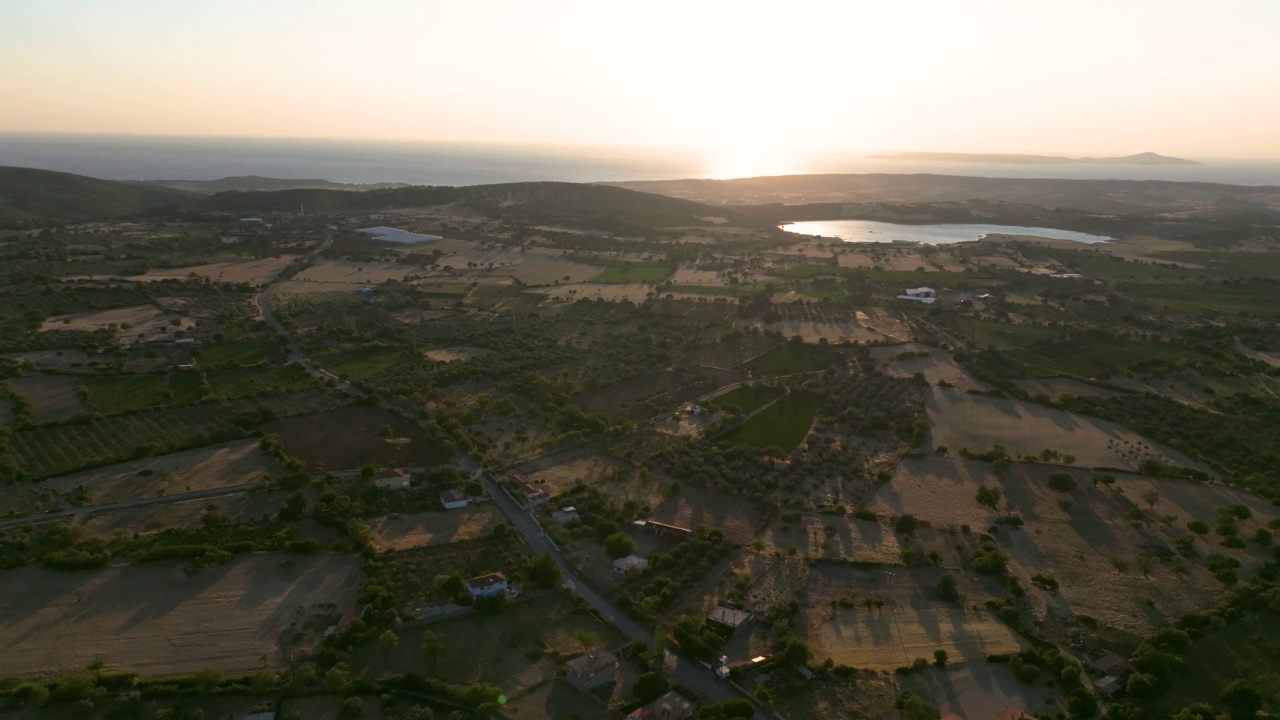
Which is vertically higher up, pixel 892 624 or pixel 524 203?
pixel 524 203

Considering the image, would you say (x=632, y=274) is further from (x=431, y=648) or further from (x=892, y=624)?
(x=431, y=648)

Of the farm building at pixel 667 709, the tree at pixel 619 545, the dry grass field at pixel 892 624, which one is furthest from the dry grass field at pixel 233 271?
the farm building at pixel 667 709

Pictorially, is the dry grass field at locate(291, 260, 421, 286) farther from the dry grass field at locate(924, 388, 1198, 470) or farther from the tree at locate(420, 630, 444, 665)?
the tree at locate(420, 630, 444, 665)

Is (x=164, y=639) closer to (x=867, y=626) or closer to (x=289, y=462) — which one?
(x=289, y=462)

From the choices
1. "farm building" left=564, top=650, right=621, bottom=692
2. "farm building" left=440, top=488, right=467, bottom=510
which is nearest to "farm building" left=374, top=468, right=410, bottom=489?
"farm building" left=440, top=488, right=467, bottom=510

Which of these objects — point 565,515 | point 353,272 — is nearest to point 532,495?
point 565,515

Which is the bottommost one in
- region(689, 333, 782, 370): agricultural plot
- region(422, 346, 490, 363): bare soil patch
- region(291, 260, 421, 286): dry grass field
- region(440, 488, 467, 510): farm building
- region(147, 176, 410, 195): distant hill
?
region(440, 488, 467, 510): farm building
